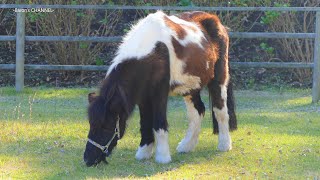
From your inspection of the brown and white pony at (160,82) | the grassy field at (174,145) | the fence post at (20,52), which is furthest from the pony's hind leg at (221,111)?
the fence post at (20,52)

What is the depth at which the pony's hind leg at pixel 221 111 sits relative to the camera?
32.9ft

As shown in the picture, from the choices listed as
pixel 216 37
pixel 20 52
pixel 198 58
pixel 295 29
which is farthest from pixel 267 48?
pixel 198 58

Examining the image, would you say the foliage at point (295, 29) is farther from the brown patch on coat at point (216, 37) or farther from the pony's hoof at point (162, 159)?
the pony's hoof at point (162, 159)

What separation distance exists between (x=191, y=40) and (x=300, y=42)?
24.9ft

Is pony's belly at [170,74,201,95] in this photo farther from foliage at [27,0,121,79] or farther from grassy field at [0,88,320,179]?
foliage at [27,0,121,79]

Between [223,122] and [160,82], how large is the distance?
60.8 inches

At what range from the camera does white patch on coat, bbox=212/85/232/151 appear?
10031mm

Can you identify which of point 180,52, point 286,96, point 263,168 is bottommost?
point 286,96

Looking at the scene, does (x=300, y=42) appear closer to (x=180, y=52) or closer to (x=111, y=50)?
(x=111, y=50)

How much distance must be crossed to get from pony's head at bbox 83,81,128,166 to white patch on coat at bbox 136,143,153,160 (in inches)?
25.5

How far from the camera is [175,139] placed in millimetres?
10656

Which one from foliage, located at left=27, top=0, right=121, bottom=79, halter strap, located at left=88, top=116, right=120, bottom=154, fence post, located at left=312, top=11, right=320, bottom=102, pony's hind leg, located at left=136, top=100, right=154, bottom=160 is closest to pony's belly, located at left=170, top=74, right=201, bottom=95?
pony's hind leg, located at left=136, top=100, right=154, bottom=160

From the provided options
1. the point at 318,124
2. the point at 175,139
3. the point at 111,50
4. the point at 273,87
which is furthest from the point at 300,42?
the point at 175,139

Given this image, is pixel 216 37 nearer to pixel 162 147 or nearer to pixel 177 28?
pixel 177 28
